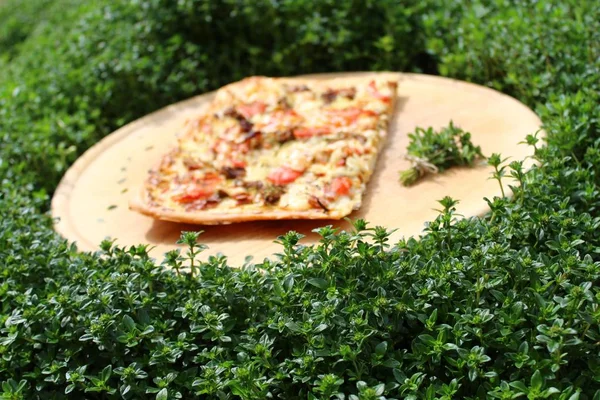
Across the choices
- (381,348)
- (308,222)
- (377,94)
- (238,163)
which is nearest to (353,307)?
(381,348)

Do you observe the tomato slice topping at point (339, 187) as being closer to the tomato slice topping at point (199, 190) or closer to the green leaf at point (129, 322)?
the tomato slice topping at point (199, 190)

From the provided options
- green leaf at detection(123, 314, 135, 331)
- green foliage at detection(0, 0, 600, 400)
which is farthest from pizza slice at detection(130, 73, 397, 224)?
green leaf at detection(123, 314, 135, 331)

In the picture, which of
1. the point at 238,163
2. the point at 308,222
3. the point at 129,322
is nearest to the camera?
the point at 129,322

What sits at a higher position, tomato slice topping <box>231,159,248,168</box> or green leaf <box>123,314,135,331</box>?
tomato slice topping <box>231,159,248,168</box>

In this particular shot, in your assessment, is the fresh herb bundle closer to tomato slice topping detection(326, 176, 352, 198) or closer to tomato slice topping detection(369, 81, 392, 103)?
tomato slice topping detection(326, 176, 352, 198)

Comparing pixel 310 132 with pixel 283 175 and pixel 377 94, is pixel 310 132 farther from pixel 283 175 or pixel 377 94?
pixel 377 94

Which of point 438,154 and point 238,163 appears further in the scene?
point 238,163

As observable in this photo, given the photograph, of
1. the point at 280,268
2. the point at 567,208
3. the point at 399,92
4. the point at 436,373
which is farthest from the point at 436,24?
the point at 436,373
